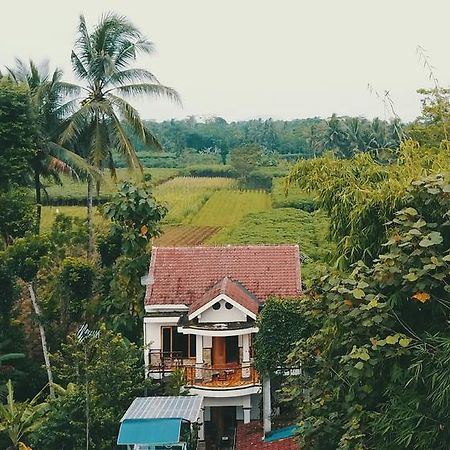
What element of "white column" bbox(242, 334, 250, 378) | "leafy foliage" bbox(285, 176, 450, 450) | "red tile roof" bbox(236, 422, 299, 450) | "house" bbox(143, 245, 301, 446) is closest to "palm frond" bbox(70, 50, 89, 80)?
"house" bbox(143, 245, 301, 446)

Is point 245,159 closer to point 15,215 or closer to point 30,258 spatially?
point 15,215

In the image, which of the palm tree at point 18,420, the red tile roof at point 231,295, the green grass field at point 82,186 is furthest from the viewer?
the green grass field at point 82,186

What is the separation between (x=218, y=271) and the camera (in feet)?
37.9

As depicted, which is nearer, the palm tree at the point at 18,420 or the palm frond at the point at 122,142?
the palm tree at the point at 18,420

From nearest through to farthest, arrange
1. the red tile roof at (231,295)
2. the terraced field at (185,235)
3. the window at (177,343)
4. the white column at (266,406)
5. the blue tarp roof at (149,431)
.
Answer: the blue tarp roof at (149,431), the white column at (266,406), the red tile roof at (231,295), the window at (177,343), the terraced field at (185,235)

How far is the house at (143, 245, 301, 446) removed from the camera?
10.6m

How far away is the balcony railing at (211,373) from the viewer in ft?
35.1

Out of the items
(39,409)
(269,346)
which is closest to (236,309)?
(269,346)

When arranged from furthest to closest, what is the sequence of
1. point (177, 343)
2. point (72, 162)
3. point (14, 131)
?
1. point (72, 162)
2. point (14, 131)
3. point (177, 343)

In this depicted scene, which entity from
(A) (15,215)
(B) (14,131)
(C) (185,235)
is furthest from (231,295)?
(C) (185,235)

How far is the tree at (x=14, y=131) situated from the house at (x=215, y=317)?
12.0 feet

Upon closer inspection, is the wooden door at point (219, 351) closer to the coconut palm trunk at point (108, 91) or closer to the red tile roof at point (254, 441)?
the red tile roof at point (254, 441)

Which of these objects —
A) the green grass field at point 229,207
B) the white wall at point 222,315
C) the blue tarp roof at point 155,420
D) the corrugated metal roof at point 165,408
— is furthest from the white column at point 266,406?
the green grass field at point 229,207

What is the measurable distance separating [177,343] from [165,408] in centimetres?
229
